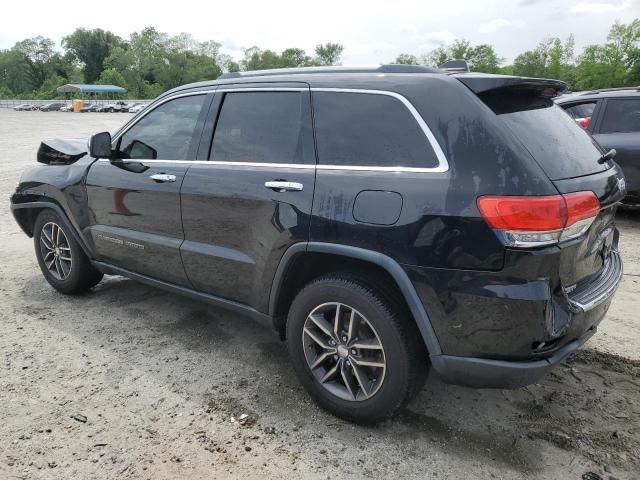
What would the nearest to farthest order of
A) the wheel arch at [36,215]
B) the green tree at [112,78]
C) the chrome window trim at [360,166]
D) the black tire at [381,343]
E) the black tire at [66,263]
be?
1. the chrome window trim at [360,166]
2. the black tire at [381,343]
3. the wheel arch at [36,215]
4. the black tire at [66,263]
5. the green tree at [112,78]

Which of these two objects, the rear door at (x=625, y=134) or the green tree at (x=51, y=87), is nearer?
the rear door at (x=625, y=134)

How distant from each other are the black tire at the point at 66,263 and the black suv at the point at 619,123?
20.9 feet

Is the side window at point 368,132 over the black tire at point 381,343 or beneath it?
over

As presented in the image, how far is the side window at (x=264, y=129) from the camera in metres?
3.00

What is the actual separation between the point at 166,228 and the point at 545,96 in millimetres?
2557

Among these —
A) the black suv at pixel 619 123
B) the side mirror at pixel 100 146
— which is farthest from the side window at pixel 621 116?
the side mirror at pixel 100 146

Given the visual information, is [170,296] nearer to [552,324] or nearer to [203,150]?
[203,150]

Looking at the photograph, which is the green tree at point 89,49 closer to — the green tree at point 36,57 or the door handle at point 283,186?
the green tree at point 36,57

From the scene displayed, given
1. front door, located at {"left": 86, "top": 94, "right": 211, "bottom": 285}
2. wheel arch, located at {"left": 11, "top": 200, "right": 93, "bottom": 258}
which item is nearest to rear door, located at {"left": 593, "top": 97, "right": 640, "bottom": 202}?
front door, located at {"left": 86, "top": 94, "right": 211, "bottom": 285}

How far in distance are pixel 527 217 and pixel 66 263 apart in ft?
13.3

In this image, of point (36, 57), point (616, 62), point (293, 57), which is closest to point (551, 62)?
point (616, 62)

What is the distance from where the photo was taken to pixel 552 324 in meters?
2.32

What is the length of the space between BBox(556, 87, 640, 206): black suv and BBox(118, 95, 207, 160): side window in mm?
5619

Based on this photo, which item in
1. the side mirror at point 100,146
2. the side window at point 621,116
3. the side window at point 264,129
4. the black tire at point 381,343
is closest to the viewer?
the black tire at point 381,343
